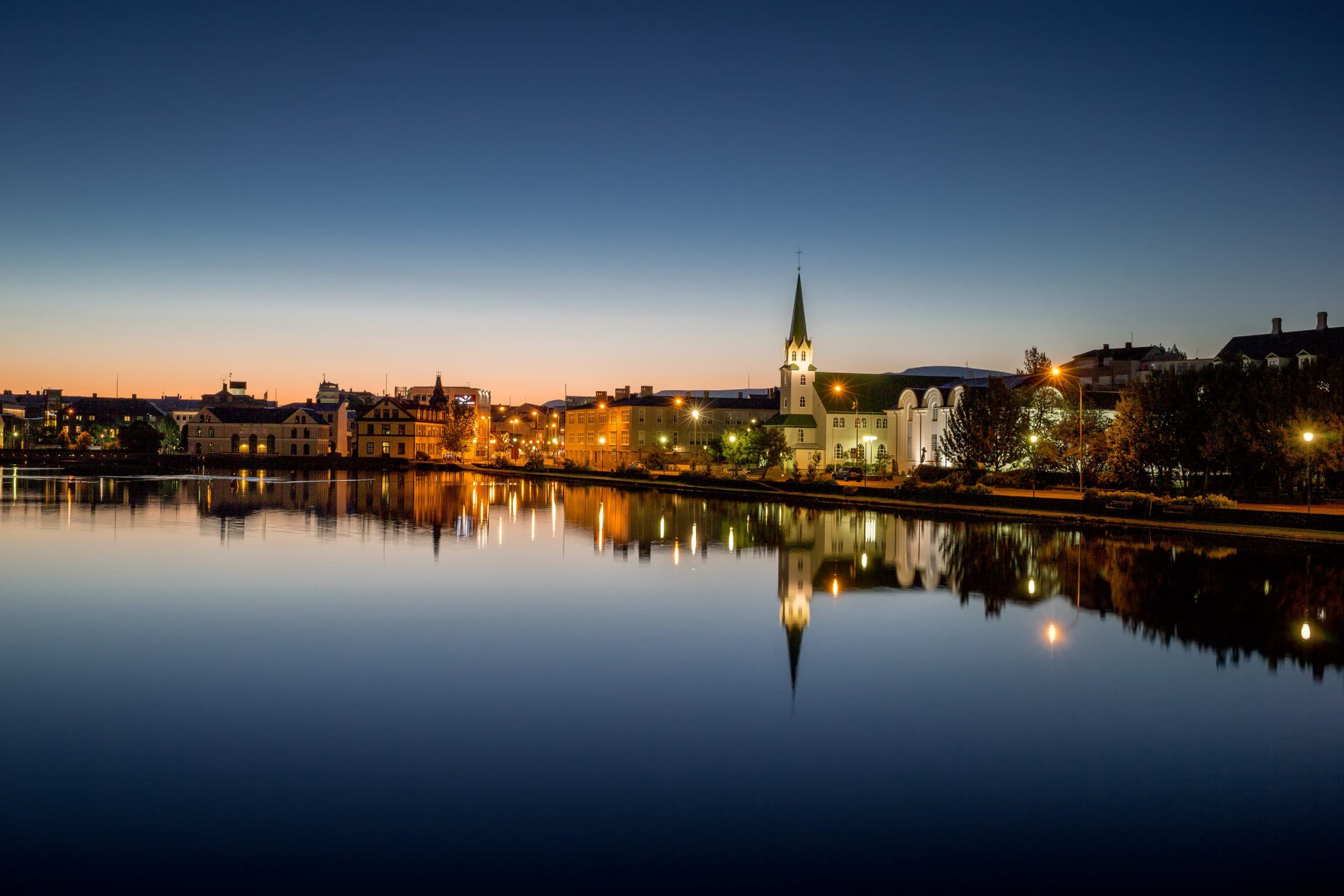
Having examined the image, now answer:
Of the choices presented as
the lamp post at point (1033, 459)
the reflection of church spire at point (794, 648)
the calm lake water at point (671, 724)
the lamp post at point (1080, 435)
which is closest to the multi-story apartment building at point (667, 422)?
the lamp post at point (1033, 459)

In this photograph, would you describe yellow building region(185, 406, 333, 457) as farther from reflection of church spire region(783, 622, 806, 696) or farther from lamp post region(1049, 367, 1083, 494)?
reflection of church spire region(783, 622, 806, 696)

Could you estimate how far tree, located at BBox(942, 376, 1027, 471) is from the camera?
59812 mm

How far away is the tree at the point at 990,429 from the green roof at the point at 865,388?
29442mm

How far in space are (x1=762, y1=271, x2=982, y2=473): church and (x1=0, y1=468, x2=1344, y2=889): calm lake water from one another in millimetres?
62077

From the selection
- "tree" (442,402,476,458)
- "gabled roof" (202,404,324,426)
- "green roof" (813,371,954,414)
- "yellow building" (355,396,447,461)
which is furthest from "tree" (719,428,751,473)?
"gabled roof" (202,404,324,426)

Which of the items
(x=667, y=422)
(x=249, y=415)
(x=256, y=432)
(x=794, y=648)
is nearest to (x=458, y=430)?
(x=256, y=432)

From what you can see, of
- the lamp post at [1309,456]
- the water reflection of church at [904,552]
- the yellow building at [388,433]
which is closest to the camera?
the water reflection of church at [904,552]

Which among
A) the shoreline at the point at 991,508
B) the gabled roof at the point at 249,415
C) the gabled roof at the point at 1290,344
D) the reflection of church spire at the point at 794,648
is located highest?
the gabled roof at the point at 1290,344

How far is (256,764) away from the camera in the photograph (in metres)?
11.5

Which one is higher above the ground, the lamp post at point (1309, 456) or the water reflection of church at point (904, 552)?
the lamp post at point (1309, 456)

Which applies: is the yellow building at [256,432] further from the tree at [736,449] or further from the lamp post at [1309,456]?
the lamp post at [1309,456]

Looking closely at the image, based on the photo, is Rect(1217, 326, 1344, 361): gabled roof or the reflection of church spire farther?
Rect(1217, 326, 1344, 361): gabled roof

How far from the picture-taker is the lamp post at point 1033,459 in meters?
56.0

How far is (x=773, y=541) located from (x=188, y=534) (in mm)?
23380
